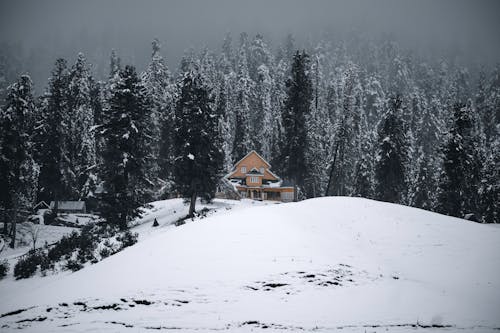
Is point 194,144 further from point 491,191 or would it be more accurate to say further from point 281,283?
point 491,191

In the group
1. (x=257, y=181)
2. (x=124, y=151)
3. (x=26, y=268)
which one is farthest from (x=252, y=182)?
(x=26, y=268)

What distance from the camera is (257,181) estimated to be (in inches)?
2416

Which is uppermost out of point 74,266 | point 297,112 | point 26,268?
point 297,112

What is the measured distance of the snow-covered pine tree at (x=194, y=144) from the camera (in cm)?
3400

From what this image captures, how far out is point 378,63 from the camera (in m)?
122

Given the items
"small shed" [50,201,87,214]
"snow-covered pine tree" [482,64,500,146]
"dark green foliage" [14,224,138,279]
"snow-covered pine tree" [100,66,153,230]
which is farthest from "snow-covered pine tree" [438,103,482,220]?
"small shed" [50,201,87,214]

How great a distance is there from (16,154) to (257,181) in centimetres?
3707

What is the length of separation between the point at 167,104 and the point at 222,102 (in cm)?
1322

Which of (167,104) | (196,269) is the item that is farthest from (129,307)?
A: (167,104)

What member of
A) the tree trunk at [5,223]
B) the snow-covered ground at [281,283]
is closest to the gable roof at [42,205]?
the tree trunk at [5,223]

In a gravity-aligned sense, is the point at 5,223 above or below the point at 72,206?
below

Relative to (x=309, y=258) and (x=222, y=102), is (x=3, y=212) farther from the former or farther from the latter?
(x=222, y=102)

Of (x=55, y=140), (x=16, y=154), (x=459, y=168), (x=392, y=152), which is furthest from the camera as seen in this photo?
(x=55, y=140)

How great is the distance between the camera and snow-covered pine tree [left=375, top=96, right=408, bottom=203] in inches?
1550
